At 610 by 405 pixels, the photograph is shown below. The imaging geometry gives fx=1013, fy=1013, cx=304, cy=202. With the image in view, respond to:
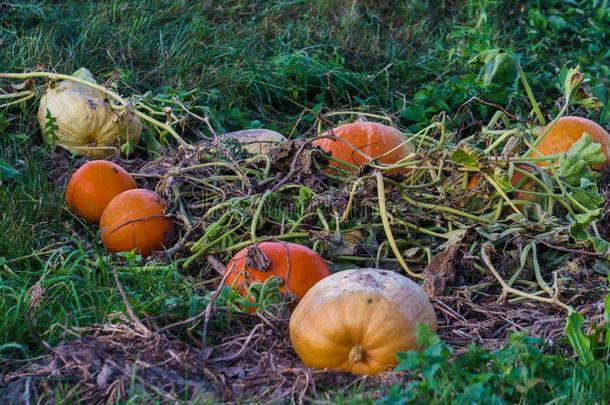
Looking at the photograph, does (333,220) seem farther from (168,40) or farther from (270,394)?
(168,40)

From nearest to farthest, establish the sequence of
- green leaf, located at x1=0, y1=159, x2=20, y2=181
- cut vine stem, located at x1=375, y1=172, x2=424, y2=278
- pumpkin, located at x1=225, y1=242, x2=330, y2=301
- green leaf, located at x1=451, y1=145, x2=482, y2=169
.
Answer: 1. pumpkin, located at x1=225, y1=242, x2=330, y2=301
2. cut vine stem, located at x1=375, y1=172, x2=424, y2=278
3. green leaf, located at x1=451, y1=145, x2=482, y2=169
4. green leaf, located at x1=0, y1=159, x2=20, y2=181

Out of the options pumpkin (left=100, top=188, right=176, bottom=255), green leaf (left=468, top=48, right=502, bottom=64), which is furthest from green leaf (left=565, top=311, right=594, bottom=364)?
pumpkin (left=100, top=188, right=176, bottom=255)

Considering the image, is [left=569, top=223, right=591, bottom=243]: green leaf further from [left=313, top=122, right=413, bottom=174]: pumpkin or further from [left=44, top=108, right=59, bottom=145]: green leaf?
[left=44, top=108, right=59, bottom=145]: green leaf

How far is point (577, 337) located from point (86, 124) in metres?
2.86

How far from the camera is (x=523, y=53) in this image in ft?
24.0

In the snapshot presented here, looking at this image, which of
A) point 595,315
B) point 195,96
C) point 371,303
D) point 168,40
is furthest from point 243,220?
point 168,40

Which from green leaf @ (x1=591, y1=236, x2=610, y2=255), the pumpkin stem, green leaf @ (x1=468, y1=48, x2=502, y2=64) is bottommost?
green leaf @ (x1=591, y1=236, x2=610, y2=255)

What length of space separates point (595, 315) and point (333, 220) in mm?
1078

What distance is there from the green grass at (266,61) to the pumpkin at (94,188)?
0.08m

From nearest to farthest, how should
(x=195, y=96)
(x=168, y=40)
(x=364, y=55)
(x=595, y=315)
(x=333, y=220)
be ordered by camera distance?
1. (x=595, y=315)
2. (x=333, y=220)
3. (x=195, y=96)
4. (x=168, y=40)
5. (x=364, y=55)

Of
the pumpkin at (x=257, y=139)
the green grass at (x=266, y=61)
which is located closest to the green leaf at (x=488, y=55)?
the green grass at (x=266, y=61)

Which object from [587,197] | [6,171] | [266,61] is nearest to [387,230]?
[587,197]

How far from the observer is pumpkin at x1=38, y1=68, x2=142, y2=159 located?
5.05 metres

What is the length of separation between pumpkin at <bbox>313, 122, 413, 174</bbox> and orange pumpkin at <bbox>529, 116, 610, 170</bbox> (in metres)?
0.71
